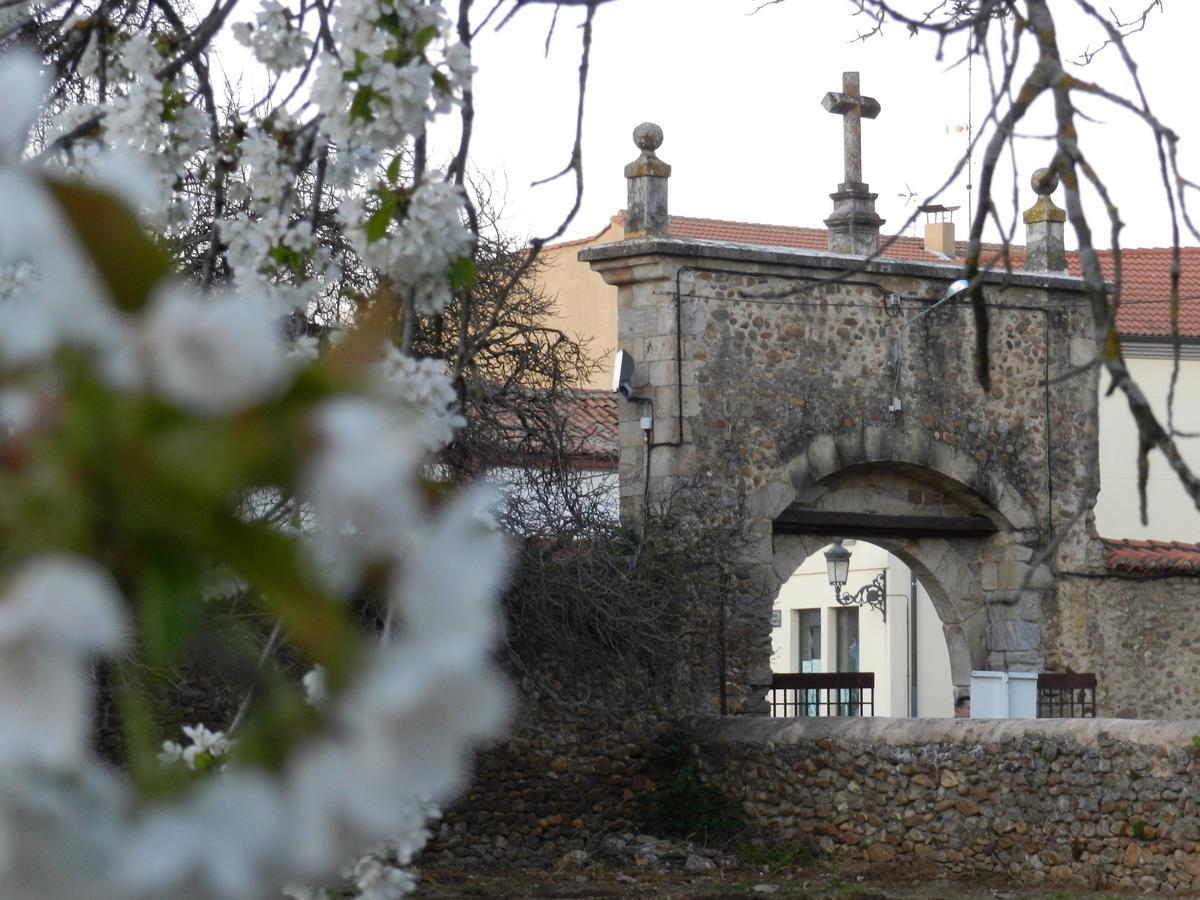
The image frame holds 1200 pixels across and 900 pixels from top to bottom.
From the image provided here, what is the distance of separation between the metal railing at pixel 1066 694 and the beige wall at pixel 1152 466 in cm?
850

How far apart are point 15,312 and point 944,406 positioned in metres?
12.6

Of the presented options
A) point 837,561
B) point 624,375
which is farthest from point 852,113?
point 837,561

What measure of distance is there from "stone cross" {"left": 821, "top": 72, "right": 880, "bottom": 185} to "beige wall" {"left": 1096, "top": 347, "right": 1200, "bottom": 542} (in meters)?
9.73

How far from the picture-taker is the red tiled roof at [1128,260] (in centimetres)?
2178

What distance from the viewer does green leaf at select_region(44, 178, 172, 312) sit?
603 millimetres

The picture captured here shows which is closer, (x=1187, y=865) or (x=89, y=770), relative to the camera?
(x=89, y=770)

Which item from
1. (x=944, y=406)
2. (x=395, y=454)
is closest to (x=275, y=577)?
(x=395, y=454)

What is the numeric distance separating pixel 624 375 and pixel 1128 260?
572 inches

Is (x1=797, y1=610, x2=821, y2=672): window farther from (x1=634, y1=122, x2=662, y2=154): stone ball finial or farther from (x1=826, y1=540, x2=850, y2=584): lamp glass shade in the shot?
(x1=634, y1=122, x2=662, y2=154): stone ball finial

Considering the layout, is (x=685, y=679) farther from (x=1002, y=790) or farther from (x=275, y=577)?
(x=275, y=577)

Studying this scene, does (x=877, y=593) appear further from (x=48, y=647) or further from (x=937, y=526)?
(x=48, y=647)

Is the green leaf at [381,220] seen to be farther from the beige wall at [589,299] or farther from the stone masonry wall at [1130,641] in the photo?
the beige wall at [589,299]

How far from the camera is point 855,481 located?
12.7 metres

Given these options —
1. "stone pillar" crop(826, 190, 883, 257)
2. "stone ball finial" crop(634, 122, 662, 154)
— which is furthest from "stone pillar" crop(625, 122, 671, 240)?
"stone pillar" crop(826, 190, 883, 257)
